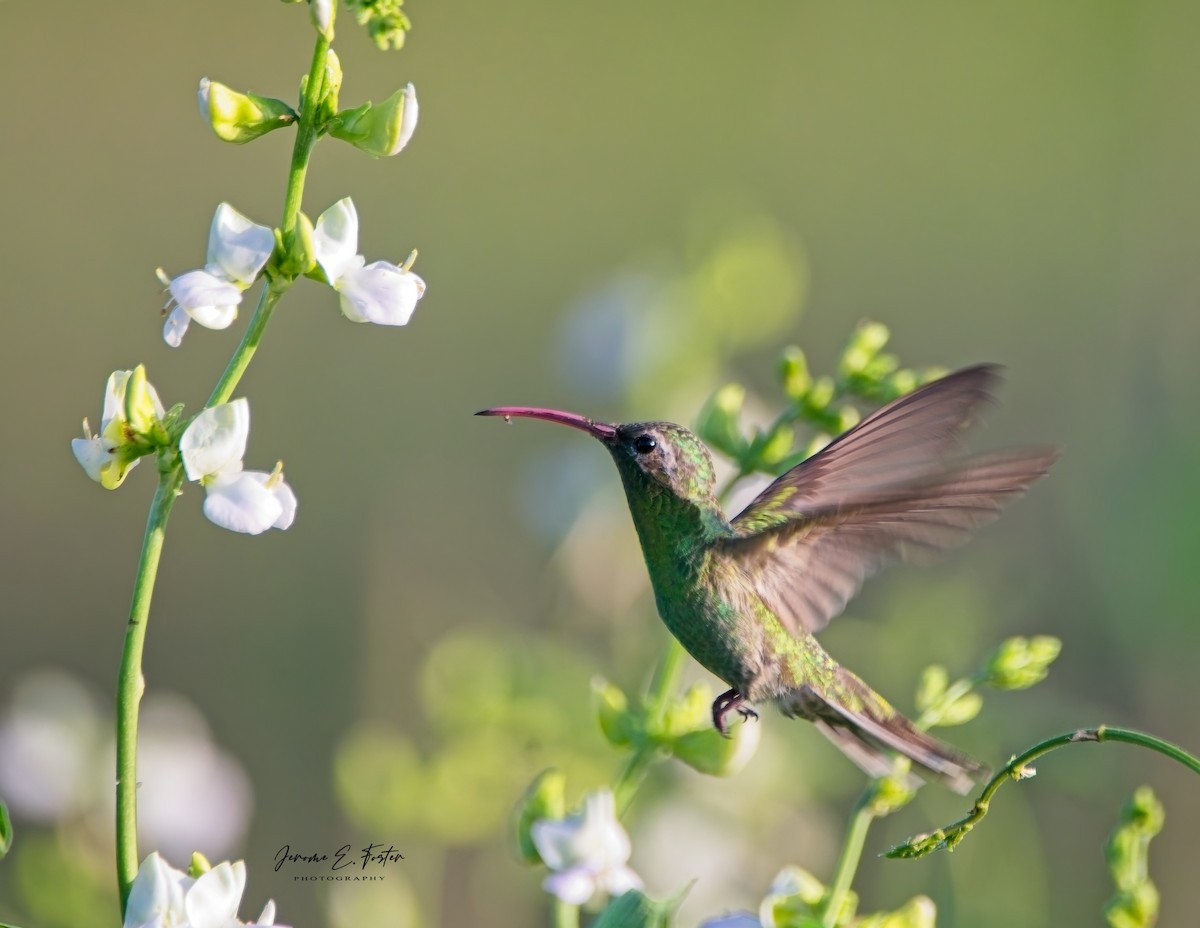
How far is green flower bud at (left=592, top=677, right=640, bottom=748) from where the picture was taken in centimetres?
137

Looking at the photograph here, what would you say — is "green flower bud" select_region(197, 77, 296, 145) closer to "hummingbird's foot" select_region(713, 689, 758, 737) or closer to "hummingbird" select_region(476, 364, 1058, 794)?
"hummingbird" select_region(476, 364, 1058, 794)

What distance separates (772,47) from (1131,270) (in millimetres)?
3354

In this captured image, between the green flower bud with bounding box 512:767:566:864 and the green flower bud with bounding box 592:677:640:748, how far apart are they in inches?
2.3

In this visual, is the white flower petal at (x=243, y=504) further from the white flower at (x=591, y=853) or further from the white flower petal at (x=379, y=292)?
the white flower at (x=591, y=853)

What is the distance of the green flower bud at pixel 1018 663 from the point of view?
53.7 inches

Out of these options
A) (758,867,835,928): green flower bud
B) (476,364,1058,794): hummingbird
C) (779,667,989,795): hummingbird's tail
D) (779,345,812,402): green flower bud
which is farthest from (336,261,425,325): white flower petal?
(779,667,989,795): hummingbird's tail

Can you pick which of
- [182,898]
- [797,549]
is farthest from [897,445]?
[182,898]

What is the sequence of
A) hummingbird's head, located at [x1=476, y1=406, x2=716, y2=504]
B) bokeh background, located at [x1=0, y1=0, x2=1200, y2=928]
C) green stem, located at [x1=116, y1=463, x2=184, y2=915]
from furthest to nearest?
bokeh background, located at [x1=0, y1=0, x2=1200, y2=928] < hummingbird's head, located at [x1=476, y1=406, x2=716, y2=504] < green stem, located at [x1=116, y1=463, x2=184, y2=915]

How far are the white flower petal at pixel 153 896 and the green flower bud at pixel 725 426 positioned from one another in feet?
2.28

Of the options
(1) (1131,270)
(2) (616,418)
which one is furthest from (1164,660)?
(1) (1131,270)

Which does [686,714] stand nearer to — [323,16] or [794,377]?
[794,377]

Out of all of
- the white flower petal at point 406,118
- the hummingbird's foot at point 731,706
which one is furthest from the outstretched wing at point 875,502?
the white flower petal at point 406,118

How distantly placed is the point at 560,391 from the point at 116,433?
5.79 feet

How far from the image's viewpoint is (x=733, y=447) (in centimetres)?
156
